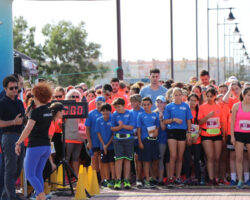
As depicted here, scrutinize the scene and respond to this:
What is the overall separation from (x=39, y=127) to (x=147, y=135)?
3527 mm

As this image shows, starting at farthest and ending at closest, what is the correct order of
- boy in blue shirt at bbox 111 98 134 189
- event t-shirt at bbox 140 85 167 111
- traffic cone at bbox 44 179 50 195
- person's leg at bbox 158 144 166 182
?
event t-shirt at bbox 140 85 167 111, person's leg at bbox 158 144 166 182, boy in blue shirt at bbox 111 98 134 189, traffic cone at bbox 44 179 50 195

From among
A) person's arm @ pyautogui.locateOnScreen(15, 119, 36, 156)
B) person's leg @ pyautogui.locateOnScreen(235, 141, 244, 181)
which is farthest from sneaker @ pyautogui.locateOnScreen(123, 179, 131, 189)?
person's arm @ pyautogui.locateOnScreen(15, 119, 36, 156)

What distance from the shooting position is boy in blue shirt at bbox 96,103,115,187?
11531mm

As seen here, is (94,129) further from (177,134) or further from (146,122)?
(177,134)

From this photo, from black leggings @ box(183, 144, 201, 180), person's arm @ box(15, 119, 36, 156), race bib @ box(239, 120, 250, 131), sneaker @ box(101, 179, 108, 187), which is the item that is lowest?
sneaker @ box(101, 179, 108, 187)

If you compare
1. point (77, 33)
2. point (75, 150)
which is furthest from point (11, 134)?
point (77, 33)

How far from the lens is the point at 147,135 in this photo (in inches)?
451

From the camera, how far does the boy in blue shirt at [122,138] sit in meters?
11.2

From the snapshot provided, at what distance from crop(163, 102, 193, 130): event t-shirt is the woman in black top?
349cm

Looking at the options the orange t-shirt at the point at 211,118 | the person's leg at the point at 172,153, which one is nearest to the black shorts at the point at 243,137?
the orange t-shirt at the point at 211,118

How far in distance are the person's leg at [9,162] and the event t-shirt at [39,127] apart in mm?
570

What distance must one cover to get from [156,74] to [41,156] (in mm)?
4802

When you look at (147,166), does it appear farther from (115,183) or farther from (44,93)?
(44,93)

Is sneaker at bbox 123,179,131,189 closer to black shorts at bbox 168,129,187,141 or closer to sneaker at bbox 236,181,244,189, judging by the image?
black shorts at bbox 168,129,187,141
